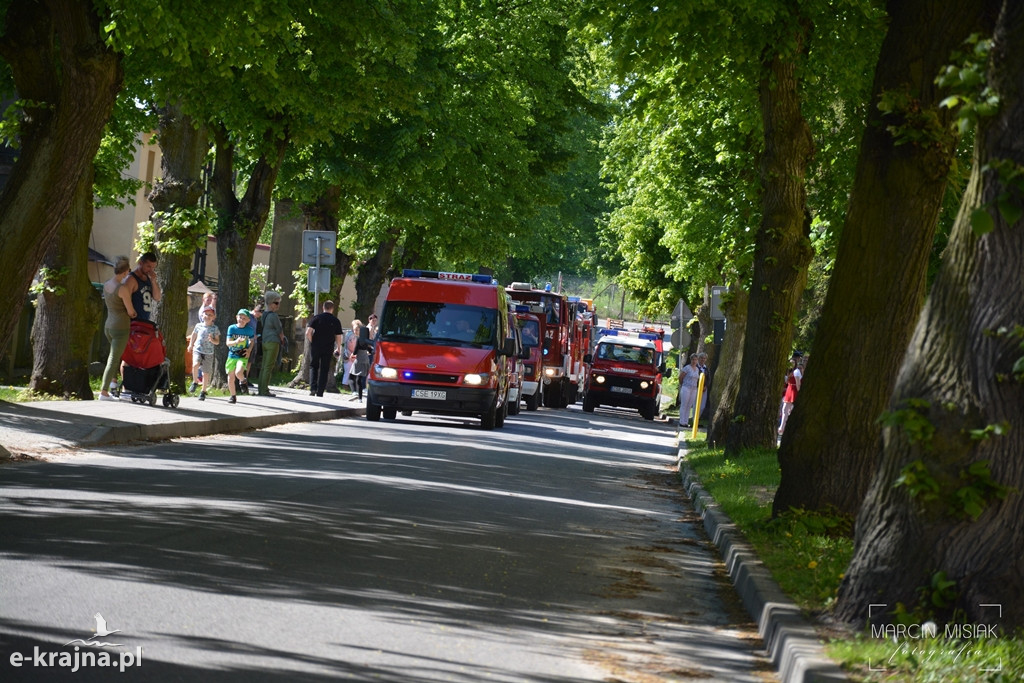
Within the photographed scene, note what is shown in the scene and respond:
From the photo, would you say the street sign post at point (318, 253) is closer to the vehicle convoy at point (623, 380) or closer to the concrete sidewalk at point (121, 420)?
the concrete sidewalk at point (121, 420)

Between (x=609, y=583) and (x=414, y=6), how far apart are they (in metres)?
15.8

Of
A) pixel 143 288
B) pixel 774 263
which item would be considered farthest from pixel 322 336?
pixel 774 263

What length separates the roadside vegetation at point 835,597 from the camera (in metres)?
6.21

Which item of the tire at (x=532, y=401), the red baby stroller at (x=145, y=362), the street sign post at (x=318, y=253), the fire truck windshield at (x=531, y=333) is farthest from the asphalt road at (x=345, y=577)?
the tire at (x=532, y=401)

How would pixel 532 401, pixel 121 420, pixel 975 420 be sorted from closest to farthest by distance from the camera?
pixel 975 420 < pixel 121 420 < pixel 532 401

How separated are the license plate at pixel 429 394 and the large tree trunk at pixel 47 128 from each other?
11.7m

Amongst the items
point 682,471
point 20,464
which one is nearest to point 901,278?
point 20,464

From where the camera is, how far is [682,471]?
784 inches

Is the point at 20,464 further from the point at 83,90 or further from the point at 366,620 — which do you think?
the point at 366,620

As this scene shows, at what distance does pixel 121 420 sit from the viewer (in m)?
17.7

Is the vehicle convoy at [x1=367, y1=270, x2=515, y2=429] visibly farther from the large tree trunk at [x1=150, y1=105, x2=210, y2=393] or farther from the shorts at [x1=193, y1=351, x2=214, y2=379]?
the large tree trunk at [x1=150, y1=105, x2=210, y2=393]

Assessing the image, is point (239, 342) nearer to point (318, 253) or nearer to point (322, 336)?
point (318, 253)

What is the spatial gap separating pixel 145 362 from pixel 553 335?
24.8 m

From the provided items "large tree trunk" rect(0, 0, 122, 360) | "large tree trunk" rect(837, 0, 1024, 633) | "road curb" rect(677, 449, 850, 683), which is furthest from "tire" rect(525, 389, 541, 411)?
"large tree trunk" rect(837, 0, 1024, 633)
